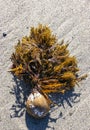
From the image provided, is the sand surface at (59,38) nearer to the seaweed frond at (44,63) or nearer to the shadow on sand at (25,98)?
the shadow on sand at (25,98)

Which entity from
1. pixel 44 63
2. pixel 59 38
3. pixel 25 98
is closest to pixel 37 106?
pixel 25 98

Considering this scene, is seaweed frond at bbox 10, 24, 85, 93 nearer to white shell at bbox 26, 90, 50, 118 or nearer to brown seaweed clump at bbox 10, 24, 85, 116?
brown seaweed clump at bbox 10, 24, 85, 116

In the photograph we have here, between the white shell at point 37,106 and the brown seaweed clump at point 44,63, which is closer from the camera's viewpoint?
the white shell at point 37,106

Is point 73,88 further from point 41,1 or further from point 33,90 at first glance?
point 41,1

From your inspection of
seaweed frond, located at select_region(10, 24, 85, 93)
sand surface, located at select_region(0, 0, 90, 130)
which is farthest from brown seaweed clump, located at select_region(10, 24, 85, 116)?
sand surface, located at select_region(0, 0, 90, 130)

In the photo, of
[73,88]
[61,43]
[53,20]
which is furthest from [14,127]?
[53,20]

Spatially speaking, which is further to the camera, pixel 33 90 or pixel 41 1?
pixel 41 1

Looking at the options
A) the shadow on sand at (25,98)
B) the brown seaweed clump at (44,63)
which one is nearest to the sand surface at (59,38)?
the shadow on sand at (25,98)
